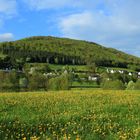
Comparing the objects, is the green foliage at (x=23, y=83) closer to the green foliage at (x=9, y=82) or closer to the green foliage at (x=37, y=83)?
the green foliage at (x=37, y=83)

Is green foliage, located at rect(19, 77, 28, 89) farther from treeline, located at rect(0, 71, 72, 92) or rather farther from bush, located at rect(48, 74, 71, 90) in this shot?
bush, located at rect(48, 74, 71, 90)

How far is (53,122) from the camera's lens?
13430 millimetres

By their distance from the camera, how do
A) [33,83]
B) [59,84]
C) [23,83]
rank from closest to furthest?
[59,84], [33,83], [23,83]

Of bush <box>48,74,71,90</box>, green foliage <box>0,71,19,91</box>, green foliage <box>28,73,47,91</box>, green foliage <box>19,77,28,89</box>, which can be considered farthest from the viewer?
green foliage <box>19,77,28,89</box>

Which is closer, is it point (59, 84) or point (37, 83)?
point (59, 84)

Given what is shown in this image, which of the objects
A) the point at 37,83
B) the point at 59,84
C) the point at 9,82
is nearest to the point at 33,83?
the point at 37,83

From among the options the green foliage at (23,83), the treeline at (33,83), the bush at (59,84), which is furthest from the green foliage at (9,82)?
the bush at (59,84)

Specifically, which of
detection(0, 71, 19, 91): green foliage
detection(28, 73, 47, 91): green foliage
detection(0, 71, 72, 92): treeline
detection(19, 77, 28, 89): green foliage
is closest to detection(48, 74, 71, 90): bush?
detection(0, 71, 72, 92): treeline

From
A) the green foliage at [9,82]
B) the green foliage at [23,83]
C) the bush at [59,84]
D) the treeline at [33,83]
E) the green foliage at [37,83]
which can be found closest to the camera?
the bush at [59,84]

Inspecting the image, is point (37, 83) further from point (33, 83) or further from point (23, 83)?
point (23, 83)

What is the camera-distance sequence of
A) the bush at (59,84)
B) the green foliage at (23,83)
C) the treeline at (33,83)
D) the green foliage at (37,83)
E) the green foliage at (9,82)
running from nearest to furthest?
the bush at (59,84) → the treeline at (33,83) → the green foliage at (9,82) → the green foliage at (37,83) → the green foliage at (23,83)

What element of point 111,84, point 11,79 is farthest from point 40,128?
point 11,79

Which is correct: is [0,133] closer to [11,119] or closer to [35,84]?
[11,119]

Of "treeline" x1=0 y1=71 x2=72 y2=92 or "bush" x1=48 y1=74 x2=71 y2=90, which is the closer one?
"bush" x1=48 y1=74 x2=71 y2=90
